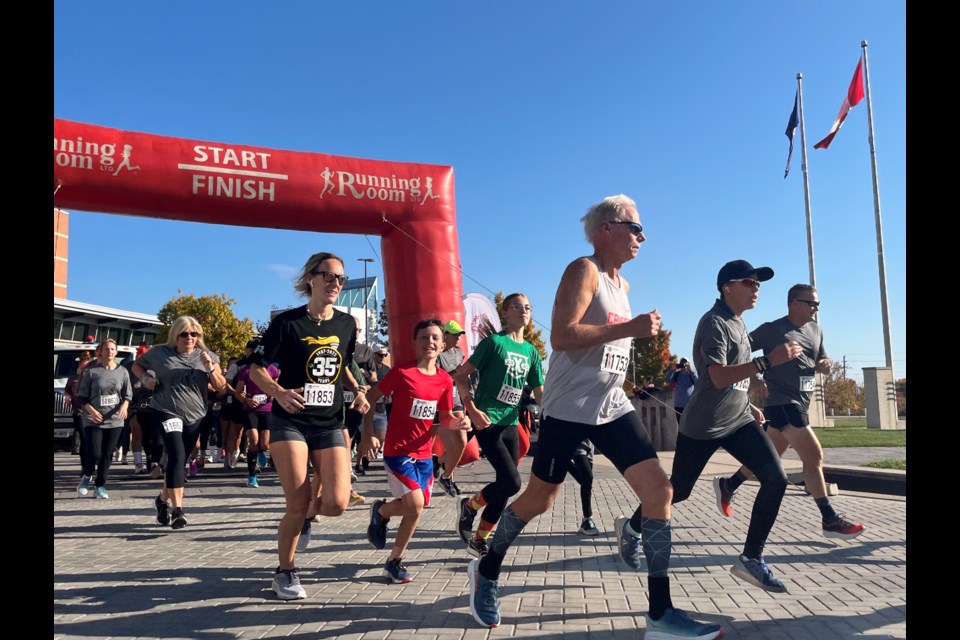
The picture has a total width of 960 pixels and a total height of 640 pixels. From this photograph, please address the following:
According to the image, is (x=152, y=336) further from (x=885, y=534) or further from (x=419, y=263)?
(x=885, y=534)

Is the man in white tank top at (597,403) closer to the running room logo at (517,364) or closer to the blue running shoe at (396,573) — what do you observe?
the blue running shoe at (396,573)

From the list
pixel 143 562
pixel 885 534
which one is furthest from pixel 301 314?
pixel 885 534

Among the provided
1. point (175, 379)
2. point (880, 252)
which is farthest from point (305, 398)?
point (880, 252)

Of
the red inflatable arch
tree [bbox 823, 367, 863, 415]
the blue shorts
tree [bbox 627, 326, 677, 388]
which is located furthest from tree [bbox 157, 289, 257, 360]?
the blue shorts

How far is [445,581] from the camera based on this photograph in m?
4.80

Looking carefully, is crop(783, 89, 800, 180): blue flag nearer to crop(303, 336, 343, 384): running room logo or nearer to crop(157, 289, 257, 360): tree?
crop(303, 336, 343, 384): running room logo

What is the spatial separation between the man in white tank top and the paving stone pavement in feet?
1.09

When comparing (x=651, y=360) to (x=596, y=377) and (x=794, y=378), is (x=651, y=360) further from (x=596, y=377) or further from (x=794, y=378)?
(x=596, y=377)

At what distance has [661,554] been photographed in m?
3.53

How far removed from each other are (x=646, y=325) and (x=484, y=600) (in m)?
1.57

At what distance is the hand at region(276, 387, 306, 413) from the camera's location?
4516mm

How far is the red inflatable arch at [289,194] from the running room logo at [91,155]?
0.01 meters
